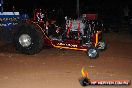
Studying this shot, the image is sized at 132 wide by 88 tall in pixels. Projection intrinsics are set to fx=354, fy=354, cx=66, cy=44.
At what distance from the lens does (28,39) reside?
11852 mm

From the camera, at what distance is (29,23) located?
11.8m

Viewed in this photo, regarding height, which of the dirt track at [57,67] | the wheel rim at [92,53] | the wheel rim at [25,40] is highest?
the wheel rim at [25,40]

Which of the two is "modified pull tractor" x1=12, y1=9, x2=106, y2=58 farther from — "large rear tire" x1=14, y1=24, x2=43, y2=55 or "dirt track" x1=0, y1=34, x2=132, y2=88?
"dirt track" x1=0, y1=34, x2=132, y2=88

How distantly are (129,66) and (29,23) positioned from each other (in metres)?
3.63

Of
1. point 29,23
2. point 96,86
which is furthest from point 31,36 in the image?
point 96,86

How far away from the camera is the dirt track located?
8484mm

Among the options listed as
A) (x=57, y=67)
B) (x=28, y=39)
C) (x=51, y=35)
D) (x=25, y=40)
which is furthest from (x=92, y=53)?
(x=25, y=40)

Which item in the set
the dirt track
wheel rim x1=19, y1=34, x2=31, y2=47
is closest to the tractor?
wheel rim x1=19, y1=34, x2=31, y2=47

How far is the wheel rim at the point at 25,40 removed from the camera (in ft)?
38.7

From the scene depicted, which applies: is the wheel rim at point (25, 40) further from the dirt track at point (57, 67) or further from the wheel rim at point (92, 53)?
the wheel rim at point (92, 53)

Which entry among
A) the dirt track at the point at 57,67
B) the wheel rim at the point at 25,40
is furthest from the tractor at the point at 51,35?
the dirt track at the point at 57,67

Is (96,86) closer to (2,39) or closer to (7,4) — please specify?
(2,39)

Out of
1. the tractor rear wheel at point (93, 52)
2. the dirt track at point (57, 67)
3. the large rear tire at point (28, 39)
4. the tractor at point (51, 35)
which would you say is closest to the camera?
the dirt track at point (57, 67)

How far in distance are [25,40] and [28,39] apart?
0.14 m
